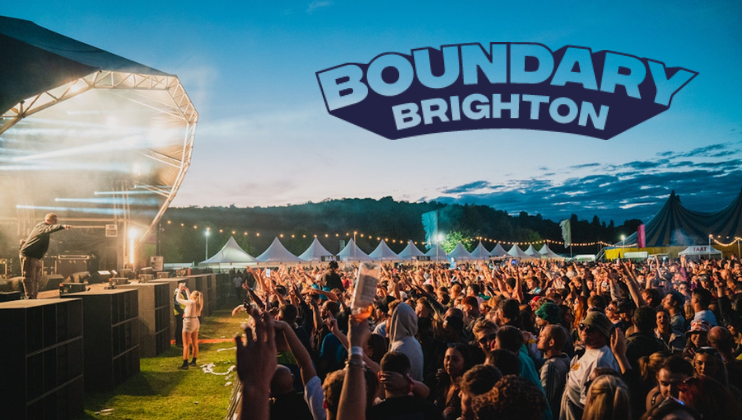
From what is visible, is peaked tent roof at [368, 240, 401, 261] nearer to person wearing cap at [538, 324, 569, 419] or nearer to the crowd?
the crowd

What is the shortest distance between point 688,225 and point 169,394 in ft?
142

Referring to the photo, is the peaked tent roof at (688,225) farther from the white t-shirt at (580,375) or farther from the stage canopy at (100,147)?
the white t-shirt at (580,375)

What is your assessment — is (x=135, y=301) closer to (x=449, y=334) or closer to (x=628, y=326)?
(x=449, y=334)

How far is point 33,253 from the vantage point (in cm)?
940

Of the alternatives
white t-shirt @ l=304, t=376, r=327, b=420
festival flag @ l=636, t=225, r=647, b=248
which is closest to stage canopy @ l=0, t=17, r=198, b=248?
white t-shirt @ l=304, t=376, r=327, b=420

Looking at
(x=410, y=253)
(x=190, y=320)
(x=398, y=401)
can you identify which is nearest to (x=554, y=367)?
(x=398, y=401)

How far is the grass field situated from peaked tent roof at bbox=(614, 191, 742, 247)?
40450mm

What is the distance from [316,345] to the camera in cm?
611

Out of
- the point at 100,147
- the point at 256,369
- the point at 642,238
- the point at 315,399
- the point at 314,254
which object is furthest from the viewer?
the point at 642,238

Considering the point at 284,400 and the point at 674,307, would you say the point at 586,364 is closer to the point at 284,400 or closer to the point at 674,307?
the point at 284,400

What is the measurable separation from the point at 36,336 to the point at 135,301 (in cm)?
437

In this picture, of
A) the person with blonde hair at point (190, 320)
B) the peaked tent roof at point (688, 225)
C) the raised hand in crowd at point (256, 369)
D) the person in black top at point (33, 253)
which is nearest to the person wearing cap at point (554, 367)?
the raised hand in crowd at point (256, 369)

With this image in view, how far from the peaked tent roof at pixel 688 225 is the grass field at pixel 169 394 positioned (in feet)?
133

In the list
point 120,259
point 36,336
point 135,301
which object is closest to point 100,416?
point 36,336
